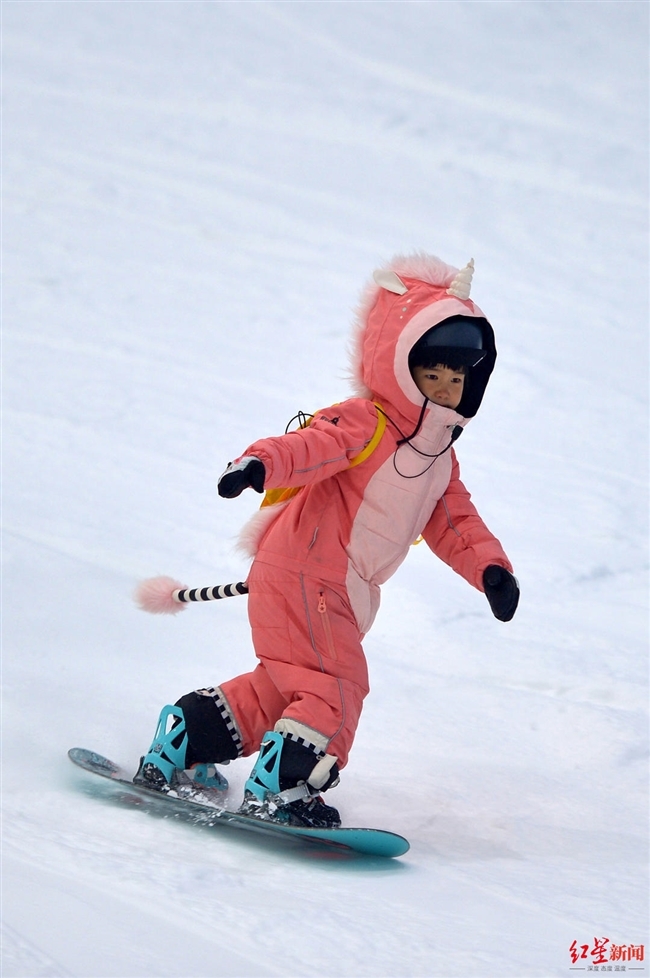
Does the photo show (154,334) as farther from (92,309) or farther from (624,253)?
(624,253)

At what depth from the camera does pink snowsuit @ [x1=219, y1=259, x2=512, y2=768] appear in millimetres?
2453

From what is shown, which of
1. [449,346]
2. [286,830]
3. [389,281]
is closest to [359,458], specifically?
[449,346]

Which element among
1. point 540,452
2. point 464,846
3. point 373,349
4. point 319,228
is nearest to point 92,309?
point 319,228

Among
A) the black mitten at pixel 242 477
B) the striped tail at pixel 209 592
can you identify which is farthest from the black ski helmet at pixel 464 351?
the striped tail at pixel 209 592

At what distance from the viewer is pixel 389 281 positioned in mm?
2605

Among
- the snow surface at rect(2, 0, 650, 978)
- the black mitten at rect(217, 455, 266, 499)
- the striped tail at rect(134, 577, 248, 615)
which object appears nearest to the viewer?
the snow surface at rect(2, 0, 650, 978)

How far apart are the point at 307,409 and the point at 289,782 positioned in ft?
11.8

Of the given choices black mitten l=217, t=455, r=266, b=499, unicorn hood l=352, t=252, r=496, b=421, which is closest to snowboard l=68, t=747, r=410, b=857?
black mitten l=217, t=455, r=266, b=499

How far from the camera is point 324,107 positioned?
30.5 feet

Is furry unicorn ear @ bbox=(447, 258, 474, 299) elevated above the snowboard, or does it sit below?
above

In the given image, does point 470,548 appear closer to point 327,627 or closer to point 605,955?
point 327,627

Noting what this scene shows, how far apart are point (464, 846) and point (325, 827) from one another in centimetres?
32

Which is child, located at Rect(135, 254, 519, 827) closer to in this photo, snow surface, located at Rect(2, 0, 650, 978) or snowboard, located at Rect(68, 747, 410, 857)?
snowboard, located at Rect(68, 747, 410, 857)

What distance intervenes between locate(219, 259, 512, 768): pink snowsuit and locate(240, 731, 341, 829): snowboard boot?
4cm
